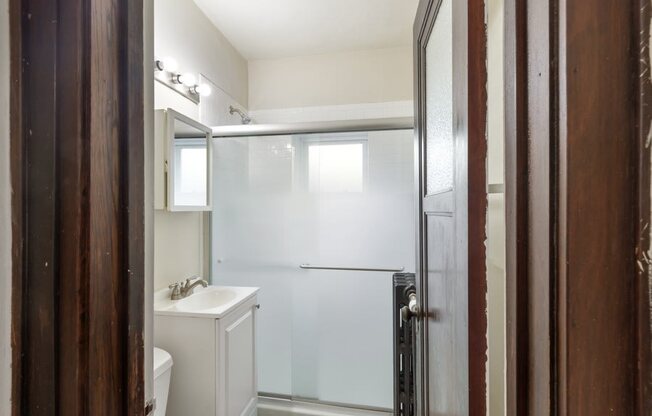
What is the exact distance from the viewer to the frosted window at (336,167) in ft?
6.98

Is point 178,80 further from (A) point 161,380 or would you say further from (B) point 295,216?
(A) point 161,380

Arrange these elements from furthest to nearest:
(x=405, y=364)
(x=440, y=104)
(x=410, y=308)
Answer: (x=405, y=364)
(x=410, y=308)
(x=440, y=104)

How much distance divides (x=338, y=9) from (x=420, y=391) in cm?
211

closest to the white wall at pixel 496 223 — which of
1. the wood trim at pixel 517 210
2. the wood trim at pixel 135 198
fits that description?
the wood trim at pixel 517 210

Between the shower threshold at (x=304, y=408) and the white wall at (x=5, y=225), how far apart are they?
6.37ft

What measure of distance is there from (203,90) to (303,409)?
2.19 meters

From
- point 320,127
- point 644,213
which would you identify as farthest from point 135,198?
point 320,127

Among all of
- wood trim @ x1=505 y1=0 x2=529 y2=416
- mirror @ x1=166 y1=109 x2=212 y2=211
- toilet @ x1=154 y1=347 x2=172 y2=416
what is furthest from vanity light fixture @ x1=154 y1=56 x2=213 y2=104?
wood trim @ x1=505 y1=0 x2=529 y2=416

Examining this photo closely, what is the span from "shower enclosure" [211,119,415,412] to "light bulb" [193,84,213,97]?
0.25 m

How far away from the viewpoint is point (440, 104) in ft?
2.51

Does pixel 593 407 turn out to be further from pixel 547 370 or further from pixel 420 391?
pixel 420 391

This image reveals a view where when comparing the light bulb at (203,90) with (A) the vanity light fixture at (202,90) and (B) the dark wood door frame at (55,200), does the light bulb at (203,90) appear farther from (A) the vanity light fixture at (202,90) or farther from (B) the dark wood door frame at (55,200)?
(B) the dark wood door frame at (55,200)

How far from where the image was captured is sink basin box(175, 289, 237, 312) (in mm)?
1759

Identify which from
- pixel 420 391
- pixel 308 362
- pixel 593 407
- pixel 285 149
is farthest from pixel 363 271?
pixel 593 407
